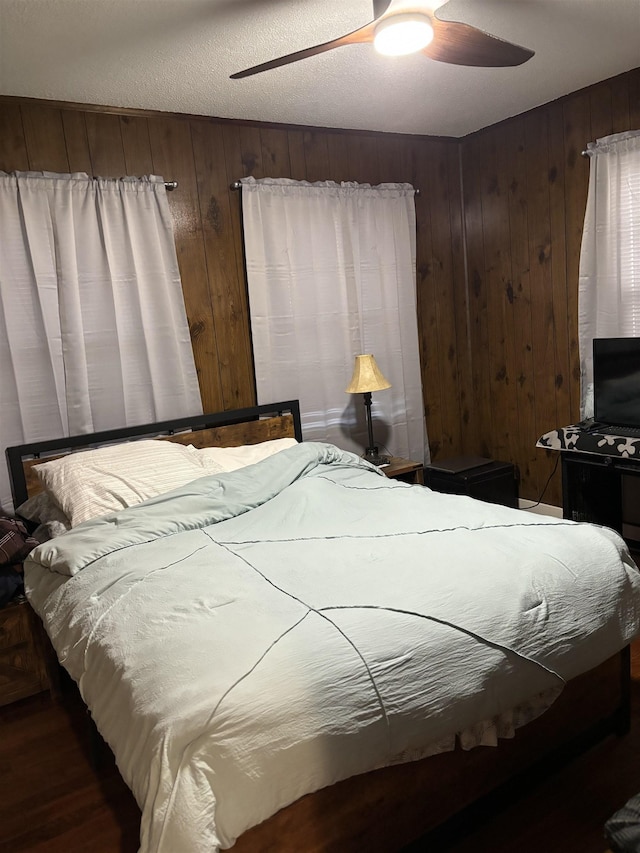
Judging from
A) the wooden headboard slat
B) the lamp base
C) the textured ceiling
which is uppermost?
the textured ceiling

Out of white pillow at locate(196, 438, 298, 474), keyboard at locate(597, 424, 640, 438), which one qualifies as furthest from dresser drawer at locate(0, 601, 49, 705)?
keyboard at locate(597, 424, 640, 438)

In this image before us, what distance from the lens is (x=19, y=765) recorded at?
2.22m

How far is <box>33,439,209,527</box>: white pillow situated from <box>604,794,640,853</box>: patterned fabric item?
6.76 feet

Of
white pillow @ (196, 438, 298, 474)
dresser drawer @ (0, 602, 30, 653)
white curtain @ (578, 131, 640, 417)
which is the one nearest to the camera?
dresser drawer @ (0, 602, 30, 653)

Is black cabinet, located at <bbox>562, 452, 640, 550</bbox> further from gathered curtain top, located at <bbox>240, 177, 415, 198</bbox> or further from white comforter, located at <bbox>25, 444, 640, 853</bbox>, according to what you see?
gathered curtain top, located at <bbox>240, 177, 415, 198</bbox>

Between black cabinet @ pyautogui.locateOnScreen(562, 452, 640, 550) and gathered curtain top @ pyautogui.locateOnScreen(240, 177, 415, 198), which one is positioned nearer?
black cabinet @ pyautogui.locateOnScreen(562, 452, 640, 550)

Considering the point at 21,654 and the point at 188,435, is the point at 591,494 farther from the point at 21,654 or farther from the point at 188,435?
the point at 21,654

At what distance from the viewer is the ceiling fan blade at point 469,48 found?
2025 mm

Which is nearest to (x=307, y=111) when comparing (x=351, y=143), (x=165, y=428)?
(x=351, y=143)

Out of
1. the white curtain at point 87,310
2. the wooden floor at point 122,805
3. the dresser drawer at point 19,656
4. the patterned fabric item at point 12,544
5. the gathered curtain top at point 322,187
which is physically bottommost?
the wooden floor at point 122,805

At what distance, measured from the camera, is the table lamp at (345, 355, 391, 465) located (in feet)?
12.5

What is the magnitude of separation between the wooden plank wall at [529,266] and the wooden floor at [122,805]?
7.10 ft

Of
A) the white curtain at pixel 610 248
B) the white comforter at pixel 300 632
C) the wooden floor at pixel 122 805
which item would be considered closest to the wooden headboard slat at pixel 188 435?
the white comforter at pixel 300 632

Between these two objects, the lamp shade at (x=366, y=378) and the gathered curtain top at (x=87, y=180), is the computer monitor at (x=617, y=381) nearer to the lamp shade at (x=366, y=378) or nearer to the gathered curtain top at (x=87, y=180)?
the lamp shade at (x=366, y=378)
